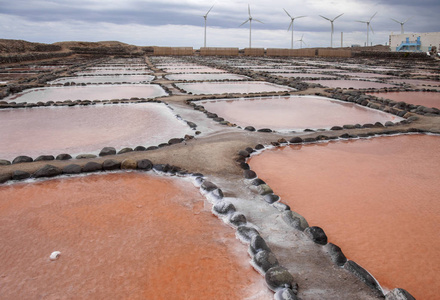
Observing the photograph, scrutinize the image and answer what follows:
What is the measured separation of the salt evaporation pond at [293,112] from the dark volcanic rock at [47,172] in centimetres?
372

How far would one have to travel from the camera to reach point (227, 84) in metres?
13.8

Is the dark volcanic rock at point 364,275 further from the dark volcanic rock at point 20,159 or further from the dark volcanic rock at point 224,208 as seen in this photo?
the dark volcanic rock at point 20,159

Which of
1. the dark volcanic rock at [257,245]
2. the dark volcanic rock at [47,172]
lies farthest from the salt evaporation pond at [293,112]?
the dark volcanic rock at [257,245]

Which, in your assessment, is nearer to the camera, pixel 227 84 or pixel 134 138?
pixel 134 138

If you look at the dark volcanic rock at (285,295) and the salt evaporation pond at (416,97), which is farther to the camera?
the salt evaporation pond at (416,97)

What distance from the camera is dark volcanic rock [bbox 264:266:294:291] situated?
88.1 inches

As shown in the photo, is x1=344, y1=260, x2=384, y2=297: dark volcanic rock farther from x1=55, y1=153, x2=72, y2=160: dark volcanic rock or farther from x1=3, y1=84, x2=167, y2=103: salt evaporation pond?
x1=3, y1=84, x2=167, y2=103: salt evaporation pond

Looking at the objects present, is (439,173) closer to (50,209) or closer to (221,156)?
(221,156)

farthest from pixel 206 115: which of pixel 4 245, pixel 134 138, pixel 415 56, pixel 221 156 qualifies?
pixel 415 56

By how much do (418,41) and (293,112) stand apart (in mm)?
52058

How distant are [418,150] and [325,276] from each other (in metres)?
3.86

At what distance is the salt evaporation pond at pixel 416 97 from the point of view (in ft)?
31.4

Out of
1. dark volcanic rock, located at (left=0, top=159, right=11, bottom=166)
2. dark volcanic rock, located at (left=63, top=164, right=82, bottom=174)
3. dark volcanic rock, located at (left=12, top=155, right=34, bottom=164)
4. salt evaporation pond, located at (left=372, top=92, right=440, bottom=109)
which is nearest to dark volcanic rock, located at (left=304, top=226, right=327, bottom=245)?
dark volcanic rock, located at (left=63, top=164, right=82, bottom=174)

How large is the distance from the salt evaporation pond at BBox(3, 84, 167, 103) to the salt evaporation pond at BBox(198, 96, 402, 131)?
2.90 meters
